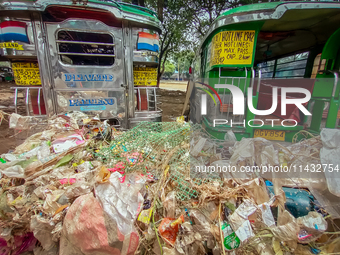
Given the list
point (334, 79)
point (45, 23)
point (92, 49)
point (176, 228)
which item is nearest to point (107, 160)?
point (176, 228)

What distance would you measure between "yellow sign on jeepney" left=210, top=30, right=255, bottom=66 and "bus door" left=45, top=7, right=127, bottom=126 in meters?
1.65

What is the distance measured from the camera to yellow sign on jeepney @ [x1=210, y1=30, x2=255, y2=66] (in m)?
2.50

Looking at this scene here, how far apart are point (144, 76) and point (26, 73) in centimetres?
188

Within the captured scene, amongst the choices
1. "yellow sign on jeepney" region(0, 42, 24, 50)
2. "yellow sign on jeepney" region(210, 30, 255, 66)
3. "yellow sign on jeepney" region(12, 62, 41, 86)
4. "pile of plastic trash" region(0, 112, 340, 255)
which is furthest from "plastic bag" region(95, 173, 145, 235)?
"yellow sign on jeepney" region(0, 42, 24, 50)

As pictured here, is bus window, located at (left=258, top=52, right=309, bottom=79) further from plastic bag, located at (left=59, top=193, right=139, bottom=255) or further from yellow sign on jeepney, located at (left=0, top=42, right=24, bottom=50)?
yellow sign on jeepney, located at (left=0, top=42, right=24, bottom=50)

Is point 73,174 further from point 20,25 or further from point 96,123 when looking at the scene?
point 20,25

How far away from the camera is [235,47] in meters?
2.53

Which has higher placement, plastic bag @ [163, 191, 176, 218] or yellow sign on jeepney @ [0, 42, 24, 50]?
yellow sign on jeepney @ [0, 42, 24, 50]

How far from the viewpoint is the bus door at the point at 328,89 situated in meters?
2.72

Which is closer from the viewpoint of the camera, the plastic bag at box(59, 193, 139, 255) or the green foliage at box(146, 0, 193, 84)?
the plastic bag at box(59, 193, 139, 255)

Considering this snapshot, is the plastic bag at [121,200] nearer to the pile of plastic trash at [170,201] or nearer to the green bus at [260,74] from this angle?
the pile of plastic trash at [170,201]

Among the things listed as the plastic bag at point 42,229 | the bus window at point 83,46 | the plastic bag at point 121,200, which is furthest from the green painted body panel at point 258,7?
the plastic bag at point 42,229

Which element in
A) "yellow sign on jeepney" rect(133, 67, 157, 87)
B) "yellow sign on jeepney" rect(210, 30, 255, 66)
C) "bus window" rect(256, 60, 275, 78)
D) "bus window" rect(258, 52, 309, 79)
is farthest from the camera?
"bus window" rect(256, 60, 275, 78)

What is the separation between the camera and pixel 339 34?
9.14 ft
